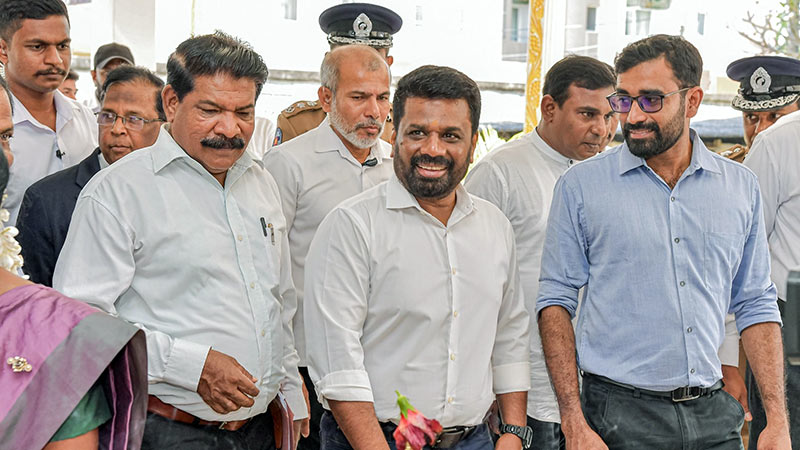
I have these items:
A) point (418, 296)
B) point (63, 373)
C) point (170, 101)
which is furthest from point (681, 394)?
point (63, 373)

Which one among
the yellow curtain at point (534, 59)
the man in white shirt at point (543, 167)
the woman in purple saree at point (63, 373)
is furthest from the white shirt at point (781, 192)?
the yellow curtain at point (534, 59)

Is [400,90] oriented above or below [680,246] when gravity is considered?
above

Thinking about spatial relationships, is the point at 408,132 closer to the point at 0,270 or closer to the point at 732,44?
the point at 0,270

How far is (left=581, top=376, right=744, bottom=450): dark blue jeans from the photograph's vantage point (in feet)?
8.25

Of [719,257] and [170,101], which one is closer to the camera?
[170,101]

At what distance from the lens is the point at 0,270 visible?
55.9 inches

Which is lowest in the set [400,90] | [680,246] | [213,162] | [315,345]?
[315,345]

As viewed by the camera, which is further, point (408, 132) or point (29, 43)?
A: point (29, 43)

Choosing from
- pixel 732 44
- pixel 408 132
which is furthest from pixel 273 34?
pixel 408 132

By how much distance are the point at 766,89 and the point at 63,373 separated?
143 inches

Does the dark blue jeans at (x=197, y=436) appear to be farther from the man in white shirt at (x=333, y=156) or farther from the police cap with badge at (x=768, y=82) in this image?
the police cap with badge at (x=768, y=82)

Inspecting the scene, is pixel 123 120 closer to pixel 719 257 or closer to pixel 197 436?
pixel 197 436

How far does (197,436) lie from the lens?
2.28 m

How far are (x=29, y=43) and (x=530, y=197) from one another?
1877 millimetres
